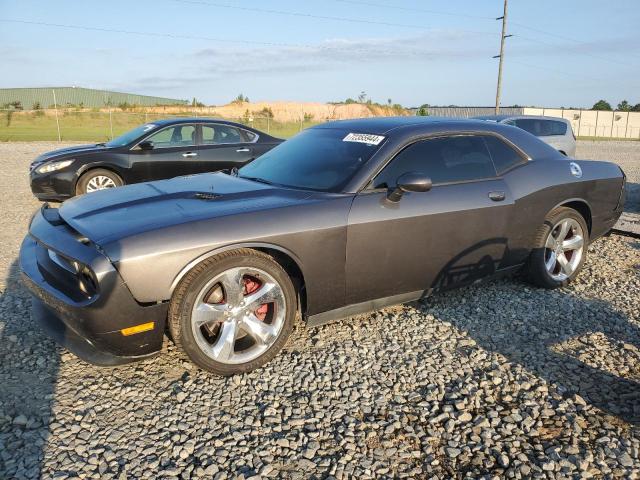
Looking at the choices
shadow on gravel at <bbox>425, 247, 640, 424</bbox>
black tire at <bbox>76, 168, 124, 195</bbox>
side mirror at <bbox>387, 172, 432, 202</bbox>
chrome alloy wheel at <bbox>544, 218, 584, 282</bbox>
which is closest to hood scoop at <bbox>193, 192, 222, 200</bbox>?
side mirror at <bbox>387, 172, 432, 202</bbox>

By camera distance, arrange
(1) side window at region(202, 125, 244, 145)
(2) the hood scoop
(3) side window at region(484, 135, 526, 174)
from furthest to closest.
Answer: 1. (1) side window at region(202, 125, 244, 145)
2. (3) side window at region(484, 135, 526, 174)
3. (2) the hood scoop

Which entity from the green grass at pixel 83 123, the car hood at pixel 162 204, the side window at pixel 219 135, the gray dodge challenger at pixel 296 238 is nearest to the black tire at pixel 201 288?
the gray dodge challenger at pixel 296 238

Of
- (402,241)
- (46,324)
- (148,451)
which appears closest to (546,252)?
(402,241)

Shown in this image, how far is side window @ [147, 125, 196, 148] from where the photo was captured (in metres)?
8.16

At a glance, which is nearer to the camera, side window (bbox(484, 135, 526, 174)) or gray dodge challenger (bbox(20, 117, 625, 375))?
gray dodge challenger (bbox(20, 117, 625, 375))

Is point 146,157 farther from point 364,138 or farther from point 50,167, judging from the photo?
point 364,138

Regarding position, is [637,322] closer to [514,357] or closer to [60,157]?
[514,357]

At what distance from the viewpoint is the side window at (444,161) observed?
11.7 feet

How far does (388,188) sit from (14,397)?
261 cm

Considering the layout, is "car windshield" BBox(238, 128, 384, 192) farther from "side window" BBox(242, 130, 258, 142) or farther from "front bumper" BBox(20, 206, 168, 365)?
"side window" BBox(242, 130, 258, 142)

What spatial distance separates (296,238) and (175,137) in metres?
5.92

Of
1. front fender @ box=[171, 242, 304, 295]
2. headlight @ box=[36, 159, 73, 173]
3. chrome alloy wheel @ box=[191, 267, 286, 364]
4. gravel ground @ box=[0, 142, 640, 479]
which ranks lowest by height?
gravel ground @ box=[0, 142, 640, 479]

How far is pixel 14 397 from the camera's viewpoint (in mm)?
2768

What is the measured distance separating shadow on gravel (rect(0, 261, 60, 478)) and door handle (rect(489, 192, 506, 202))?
10.9 ft
